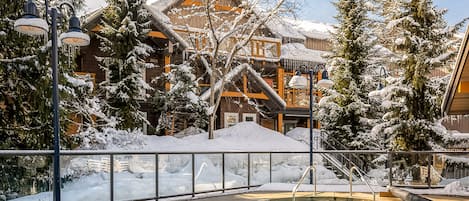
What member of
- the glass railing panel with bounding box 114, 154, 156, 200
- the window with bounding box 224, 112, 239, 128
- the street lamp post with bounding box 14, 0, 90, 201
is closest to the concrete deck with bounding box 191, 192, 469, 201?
the glass railing panel with bounding box 114, 154, 156, 200

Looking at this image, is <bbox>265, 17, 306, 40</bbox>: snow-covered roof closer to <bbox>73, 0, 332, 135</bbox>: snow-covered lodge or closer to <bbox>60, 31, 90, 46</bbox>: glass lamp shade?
<bbox>73, 0, 332, 135</bbox>: snow-covered lodge

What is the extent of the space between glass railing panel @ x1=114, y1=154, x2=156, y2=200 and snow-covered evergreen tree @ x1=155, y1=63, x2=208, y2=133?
347 inches

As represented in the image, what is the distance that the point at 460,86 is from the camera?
253 inches

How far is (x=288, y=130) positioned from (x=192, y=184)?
1537 centimetres

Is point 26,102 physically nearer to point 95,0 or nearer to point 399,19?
point 95,0

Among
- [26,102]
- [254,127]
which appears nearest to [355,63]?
[254,127]

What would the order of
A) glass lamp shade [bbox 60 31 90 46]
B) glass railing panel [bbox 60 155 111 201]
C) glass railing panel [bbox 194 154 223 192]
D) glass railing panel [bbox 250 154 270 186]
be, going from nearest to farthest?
1. glass lamp shade [bbox 60 31 90 46]
2. glass railing panel [bbox 60 155 111 201]
3. glass railing panel [bbox 194 154 223 192]
4. glass railing panel [bbox 250 154 270 186]

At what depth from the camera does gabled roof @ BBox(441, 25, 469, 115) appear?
541 centimetres

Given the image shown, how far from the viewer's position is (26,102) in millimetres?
9844

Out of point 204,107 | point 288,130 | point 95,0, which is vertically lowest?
point 288,130

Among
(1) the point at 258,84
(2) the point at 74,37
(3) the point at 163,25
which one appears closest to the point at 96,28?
(3) the point at 163,25

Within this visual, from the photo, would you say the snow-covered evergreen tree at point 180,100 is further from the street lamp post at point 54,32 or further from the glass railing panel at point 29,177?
the street lamp post at point 54,32

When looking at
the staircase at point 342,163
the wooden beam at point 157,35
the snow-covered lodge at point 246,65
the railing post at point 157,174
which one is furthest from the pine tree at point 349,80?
the railing post at point 157,174

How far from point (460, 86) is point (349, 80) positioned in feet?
34.1
